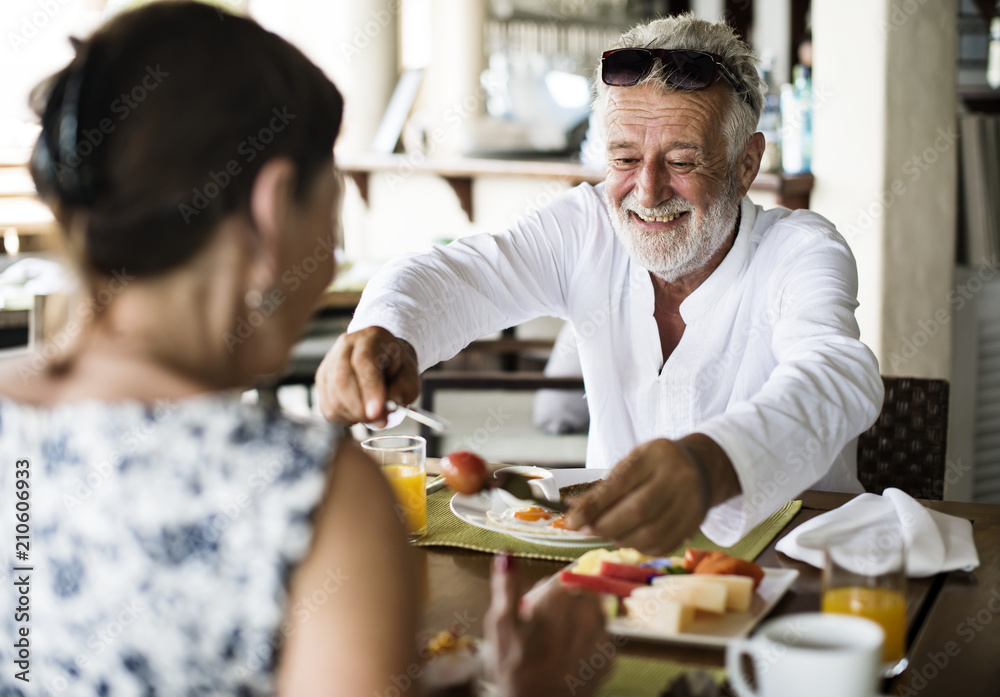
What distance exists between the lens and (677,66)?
1.94m

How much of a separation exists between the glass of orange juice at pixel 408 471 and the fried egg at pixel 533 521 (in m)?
0.11

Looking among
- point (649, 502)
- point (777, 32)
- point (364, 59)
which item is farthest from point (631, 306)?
point (777, 32)

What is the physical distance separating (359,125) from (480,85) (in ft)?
2.92

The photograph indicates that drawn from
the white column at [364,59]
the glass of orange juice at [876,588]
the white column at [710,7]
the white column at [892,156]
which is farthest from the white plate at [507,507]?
the white column at [710,7]

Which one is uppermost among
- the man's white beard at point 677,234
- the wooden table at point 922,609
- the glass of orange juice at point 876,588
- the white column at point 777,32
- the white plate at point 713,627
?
the white column at point 777,32

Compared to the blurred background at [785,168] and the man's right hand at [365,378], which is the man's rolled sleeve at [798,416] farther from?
the blurred background at [785,168]

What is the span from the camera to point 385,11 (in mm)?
6066

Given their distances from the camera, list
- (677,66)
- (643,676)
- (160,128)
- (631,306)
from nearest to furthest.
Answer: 1. (160,128)
2. (643,676)
3. (677,66)
4. (631,306)

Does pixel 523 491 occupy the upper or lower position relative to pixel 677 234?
lower

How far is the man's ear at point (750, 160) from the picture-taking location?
2096 mm

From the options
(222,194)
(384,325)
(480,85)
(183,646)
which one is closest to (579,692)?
(183,646)

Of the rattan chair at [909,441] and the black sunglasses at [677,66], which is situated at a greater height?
the black sunglasses at [677,66]

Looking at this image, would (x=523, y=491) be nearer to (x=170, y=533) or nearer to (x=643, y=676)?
(x=643, y=676)

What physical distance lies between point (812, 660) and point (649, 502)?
11.8 inches
